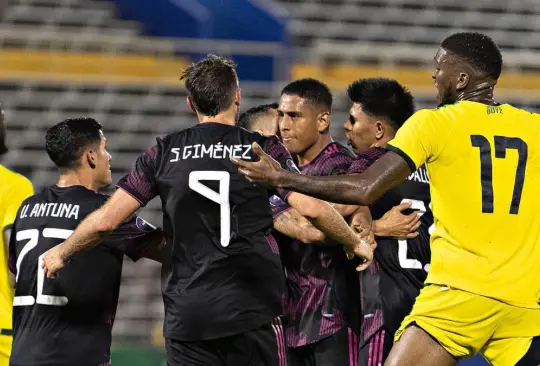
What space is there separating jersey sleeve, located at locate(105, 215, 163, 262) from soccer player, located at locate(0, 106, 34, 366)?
85 centimetres

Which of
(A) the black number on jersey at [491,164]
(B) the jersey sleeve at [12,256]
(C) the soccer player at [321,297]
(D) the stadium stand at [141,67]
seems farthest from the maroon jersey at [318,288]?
(D) the stadium stand at [141,67]

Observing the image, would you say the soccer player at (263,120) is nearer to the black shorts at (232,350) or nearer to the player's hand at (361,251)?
the player's hand at (361,251)

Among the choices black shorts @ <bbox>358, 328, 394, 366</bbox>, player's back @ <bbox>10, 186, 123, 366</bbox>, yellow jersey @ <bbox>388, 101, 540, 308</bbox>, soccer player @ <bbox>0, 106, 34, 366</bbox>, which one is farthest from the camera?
soccer player @ <bbox>0, 106, 34, 366</bbox>

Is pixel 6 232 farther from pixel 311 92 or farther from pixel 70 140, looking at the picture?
pixel 311 92

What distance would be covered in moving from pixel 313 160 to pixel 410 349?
188cm

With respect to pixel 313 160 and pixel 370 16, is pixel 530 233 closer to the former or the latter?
pixel 313 160

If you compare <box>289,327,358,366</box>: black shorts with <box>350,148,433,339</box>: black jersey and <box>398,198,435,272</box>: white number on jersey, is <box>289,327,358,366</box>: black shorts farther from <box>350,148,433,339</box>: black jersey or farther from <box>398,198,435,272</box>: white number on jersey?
<box>398,198,435,272</box>: white number on jersey

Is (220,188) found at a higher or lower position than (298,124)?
lower

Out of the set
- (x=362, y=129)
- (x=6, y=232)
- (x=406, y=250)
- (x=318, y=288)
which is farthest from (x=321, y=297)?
(x=6, y=232)

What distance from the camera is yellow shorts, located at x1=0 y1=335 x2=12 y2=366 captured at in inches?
260

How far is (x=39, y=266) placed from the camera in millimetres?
5980

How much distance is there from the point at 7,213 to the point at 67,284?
31.4 inches

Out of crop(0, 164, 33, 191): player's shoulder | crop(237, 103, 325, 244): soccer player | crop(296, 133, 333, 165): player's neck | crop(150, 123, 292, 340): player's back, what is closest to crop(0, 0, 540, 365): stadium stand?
crop(0, 164, 33, 191): player's shoulder

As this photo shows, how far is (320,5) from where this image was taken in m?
16.8
